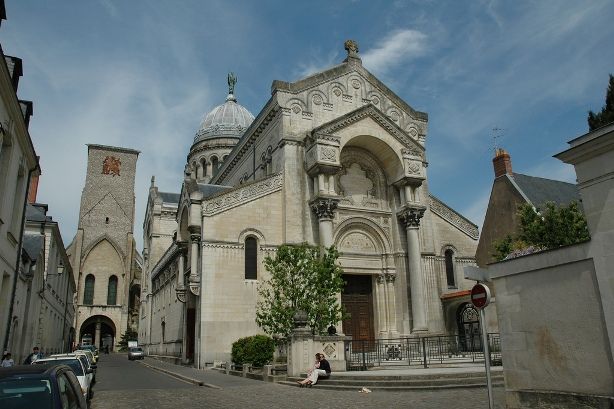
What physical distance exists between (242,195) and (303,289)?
23.5 ft

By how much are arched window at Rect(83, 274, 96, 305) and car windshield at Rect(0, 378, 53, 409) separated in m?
63.0

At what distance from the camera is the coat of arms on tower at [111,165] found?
69438 millimetres

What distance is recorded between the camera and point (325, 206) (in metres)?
26.0

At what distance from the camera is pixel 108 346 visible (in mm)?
63812

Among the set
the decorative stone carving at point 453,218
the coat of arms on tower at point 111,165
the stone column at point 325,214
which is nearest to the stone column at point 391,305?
the stone column at point 325,214

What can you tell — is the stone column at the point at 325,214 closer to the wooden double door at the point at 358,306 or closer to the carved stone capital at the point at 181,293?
the wooden double door at the point at 358,306

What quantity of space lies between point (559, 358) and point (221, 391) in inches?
400

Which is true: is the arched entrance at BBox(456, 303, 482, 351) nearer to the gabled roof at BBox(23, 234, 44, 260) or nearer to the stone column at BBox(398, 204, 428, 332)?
the stone column at BBox(398, 204, 428, 332)

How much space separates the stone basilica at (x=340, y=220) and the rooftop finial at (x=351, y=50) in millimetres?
68

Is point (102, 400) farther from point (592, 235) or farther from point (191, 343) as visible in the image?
point (191, 343)

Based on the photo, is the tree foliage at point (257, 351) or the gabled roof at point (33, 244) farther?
the tree foliage at point (257, 351)

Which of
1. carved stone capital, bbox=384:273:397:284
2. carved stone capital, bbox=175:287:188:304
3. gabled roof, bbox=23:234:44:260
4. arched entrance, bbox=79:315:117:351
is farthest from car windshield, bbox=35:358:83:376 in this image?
arched entrance, bbox=79:315:117:351

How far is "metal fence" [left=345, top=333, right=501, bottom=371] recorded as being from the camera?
19734mm

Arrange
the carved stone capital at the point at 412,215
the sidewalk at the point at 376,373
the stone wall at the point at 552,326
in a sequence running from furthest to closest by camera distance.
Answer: the carved stone capital at the point at 412,215 < the sidewalk at the point at 376,373 < the stone wall at the point at 552,326
